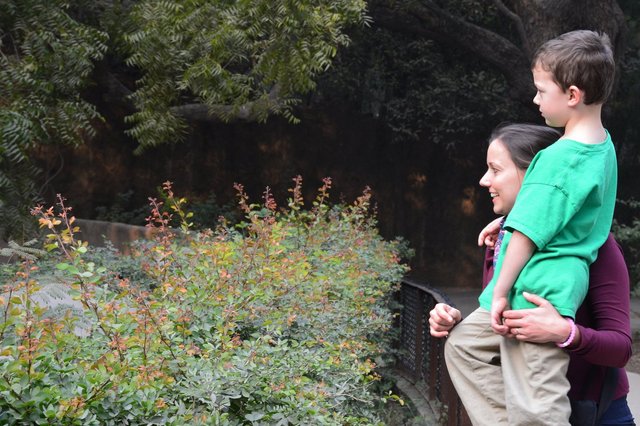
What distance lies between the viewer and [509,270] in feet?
7.15

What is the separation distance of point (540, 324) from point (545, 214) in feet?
0.83

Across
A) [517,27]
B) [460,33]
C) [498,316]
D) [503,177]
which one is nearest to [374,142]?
[460,33]

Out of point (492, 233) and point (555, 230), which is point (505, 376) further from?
point (492, 233)

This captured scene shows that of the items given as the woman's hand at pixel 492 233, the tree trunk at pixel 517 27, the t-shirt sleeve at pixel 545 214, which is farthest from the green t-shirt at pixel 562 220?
the tree trunk at pixel 517 27

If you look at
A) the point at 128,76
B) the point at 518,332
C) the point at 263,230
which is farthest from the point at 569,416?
the point at 128,76

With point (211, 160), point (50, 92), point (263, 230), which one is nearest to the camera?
point (263, 230)

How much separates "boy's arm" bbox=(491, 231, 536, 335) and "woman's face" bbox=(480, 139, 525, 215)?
0.97ft

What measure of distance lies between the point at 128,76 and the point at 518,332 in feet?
52.6

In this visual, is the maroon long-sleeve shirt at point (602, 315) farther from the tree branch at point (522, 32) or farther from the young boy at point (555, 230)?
the tree branch at point (522, 32)

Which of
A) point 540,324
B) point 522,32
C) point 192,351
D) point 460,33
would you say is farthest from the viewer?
point 460,33

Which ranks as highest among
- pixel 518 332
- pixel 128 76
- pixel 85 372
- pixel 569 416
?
pixel 518 332

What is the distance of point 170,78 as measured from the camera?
448 inches

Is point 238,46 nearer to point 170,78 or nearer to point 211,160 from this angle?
point 170,78

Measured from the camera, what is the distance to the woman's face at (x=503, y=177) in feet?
8.03
